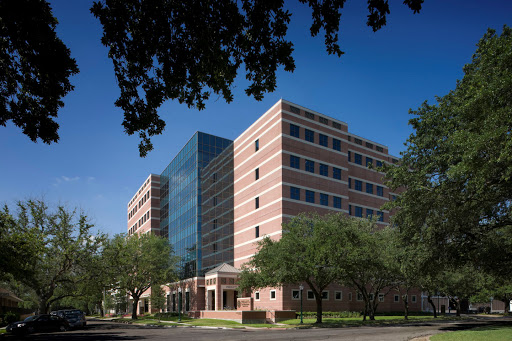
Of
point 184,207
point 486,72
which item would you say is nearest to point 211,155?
point 184,207

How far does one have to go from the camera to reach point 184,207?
69250mm

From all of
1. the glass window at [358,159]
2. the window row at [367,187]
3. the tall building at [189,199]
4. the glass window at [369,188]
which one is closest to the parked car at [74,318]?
the tall building at [189,199]

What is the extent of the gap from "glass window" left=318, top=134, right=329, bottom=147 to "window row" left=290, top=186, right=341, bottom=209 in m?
7.32

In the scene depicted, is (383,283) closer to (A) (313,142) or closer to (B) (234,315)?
(B) (234,315)

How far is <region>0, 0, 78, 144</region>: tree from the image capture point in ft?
24.6

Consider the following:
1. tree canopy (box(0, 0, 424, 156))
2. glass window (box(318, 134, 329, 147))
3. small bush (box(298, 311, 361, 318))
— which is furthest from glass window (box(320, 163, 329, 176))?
tree canopy (box(0, 0, 424, 156))

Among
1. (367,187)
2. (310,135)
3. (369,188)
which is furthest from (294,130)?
(369,188)

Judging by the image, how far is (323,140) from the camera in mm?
56875

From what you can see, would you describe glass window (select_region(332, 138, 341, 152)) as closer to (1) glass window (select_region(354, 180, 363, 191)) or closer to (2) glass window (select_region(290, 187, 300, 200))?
A: (1) glass window (select_region(354, 180, 363, 191))

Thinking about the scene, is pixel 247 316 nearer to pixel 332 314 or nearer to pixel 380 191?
pixel 332 314

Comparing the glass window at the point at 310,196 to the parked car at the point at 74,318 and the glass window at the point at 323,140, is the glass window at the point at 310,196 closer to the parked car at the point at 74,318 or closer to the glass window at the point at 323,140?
the glass window at the point at 323,140

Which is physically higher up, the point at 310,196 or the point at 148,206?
the point at 148,206

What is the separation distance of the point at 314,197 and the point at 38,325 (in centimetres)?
3433

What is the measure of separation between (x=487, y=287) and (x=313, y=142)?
32.1 meters
